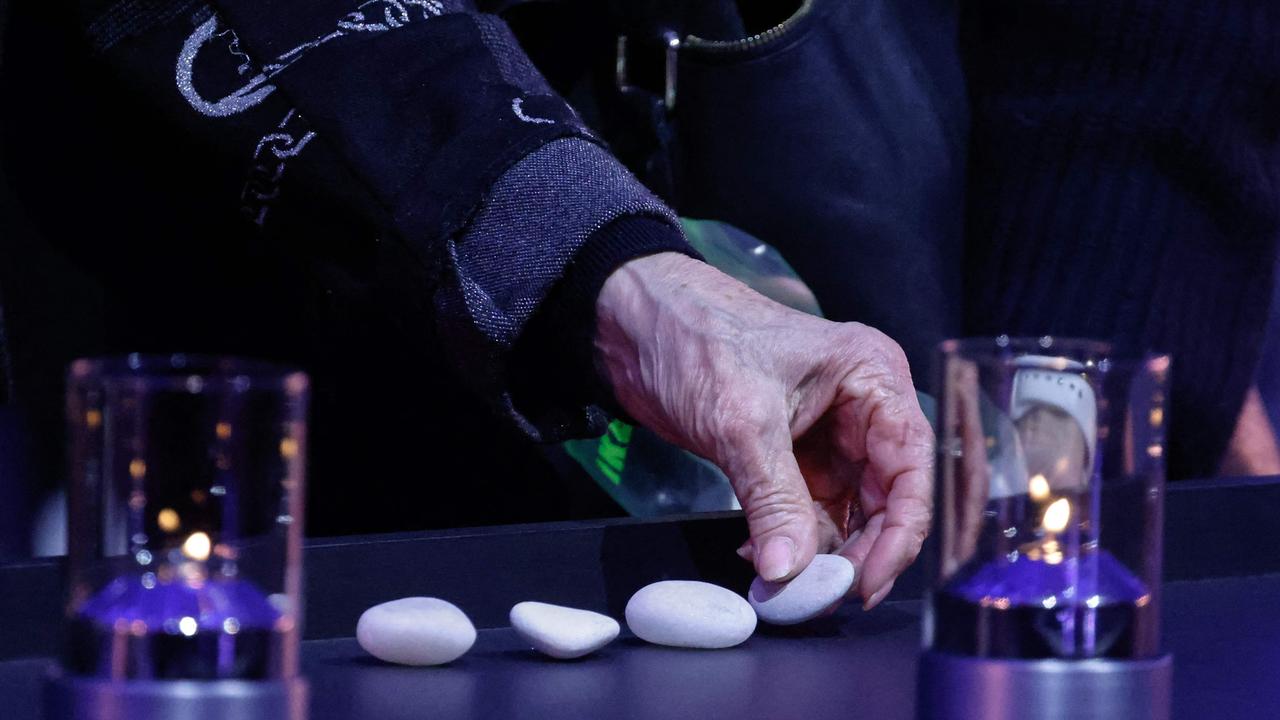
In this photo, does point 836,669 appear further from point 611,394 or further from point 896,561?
point 611,394

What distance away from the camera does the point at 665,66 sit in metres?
1.14

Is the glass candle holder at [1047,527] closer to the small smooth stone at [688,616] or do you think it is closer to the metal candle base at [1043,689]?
the metal candle base at [1043,689]

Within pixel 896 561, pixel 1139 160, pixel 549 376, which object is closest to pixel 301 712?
pixel 896 561

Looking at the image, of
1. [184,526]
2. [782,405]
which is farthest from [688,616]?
[184,526]

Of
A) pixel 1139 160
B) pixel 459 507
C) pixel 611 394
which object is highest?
pixel 1139 160

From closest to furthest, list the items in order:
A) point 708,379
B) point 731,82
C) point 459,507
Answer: point 708,379
point 731,82
point 459,507

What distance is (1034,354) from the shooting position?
455 millimetres

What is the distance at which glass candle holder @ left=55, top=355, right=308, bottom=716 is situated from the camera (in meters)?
0.39

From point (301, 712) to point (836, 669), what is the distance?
0.26m

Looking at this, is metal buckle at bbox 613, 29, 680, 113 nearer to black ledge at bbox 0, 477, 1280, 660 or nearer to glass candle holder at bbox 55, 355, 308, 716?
black ledge at bbox 0, 477, 1280, 660

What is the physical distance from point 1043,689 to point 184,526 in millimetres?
231

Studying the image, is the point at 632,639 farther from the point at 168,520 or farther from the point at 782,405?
the point at 168,520

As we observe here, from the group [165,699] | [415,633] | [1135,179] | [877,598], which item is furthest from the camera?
[1135,179]

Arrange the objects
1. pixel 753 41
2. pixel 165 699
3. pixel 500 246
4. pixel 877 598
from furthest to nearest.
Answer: pixel 753 41, pixel 500 246, pixel 877 598, pixel 165 699
